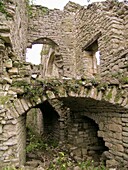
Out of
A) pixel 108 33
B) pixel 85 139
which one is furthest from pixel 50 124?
pixel 108 33

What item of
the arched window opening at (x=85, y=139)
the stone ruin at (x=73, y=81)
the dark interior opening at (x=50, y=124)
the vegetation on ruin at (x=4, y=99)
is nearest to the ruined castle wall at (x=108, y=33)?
the stone ruin at (x=73, y=81)

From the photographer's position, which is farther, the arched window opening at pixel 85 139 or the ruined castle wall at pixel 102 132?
the arched window opening at pixel 85 139

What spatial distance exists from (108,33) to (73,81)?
224cm

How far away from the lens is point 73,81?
372 centimetres

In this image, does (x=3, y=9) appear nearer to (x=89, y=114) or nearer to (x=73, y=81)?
(x=73, y=81)

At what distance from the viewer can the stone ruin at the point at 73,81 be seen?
3.31 m

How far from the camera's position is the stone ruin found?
3.31 metres

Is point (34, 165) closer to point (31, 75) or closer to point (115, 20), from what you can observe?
point (31, 75)

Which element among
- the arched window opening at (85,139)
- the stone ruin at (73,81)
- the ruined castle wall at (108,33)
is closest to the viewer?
Answer: the stone ruin at (73,81)

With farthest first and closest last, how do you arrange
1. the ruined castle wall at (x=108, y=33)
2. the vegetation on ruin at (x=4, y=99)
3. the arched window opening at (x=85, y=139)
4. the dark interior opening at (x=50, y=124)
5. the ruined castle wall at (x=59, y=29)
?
the ruined castle wall at (x=59, y=29) → the dark interior opening at (x=50, y=124) → the arched window opening at (x=85, y=139) → the ruined castle wall at (x=108, y=33) → the vegetation on ruin at (x=4, y=99)

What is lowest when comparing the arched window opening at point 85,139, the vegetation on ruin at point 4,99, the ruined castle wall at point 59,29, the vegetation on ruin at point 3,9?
the arched window opening at point 85,139

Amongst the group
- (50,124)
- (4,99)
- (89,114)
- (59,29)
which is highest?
(59,29)

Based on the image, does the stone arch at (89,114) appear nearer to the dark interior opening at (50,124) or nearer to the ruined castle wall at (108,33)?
the ruined castle wall at (108,33)

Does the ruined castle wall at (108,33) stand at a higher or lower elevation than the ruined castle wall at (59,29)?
lower
